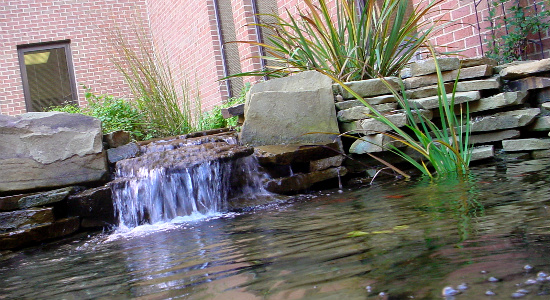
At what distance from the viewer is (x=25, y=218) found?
3.11 metres

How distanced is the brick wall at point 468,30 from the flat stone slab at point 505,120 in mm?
1001

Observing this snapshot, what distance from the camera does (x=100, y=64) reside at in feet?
34.4

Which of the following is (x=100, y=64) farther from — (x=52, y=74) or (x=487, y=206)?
(x=487, y=206)

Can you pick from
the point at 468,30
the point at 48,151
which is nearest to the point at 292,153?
the point at 48,151

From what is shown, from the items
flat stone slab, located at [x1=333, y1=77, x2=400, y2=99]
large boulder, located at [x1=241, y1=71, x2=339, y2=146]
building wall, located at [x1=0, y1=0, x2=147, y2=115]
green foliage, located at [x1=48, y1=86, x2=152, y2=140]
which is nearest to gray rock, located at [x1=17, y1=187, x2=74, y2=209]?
large boulder, located at [x1=241, y1=71, x2=339, y2=146]

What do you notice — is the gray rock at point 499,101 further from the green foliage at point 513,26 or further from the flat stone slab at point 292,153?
the flat stone slab at point 292,153

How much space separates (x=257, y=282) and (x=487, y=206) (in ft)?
3.14

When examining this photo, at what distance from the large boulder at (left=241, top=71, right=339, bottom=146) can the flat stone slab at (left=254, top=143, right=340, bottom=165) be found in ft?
0.45

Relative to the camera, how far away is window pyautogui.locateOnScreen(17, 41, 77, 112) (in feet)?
34.3

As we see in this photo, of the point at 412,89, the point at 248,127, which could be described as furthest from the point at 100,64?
the point at 412,89

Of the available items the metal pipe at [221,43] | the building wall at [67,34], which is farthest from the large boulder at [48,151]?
the building wall at [67,34]

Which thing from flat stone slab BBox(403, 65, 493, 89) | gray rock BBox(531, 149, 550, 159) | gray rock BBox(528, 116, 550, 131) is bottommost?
gray rock BBox(531, 149, 550, 159)

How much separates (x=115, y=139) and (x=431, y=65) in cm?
251

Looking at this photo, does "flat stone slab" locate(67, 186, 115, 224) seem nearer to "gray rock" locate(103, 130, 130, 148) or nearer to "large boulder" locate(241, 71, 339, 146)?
"gray rock" locate(103, 130, 130, 148)
